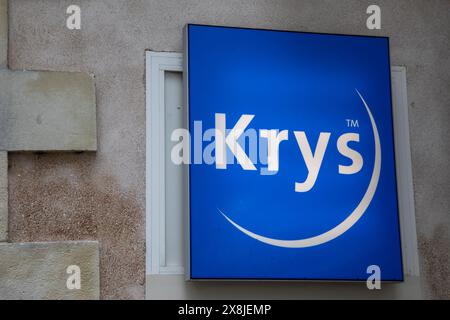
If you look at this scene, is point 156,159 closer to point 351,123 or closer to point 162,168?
point 162,168

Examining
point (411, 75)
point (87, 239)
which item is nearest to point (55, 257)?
point (87, 239)

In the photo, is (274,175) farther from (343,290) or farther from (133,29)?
(133,29)

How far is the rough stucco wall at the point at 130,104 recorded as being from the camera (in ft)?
19.4

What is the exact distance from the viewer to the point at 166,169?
6.12 metres

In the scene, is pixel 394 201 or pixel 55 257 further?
pixel 394 201

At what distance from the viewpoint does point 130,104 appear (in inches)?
242

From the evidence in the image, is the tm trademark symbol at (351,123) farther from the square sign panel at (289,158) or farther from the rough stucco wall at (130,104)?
the rough stucco wall at (130,104)

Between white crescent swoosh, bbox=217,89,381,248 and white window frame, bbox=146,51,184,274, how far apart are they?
45cm

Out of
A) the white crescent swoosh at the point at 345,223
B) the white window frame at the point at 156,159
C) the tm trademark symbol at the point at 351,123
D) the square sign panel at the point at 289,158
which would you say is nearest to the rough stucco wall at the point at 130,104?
the white window frame at the point at 156,159

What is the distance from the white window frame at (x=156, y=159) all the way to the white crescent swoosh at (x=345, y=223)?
448 mm

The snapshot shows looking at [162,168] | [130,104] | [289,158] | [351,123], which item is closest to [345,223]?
[289,158]

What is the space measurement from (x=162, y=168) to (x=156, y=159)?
73 millimetres

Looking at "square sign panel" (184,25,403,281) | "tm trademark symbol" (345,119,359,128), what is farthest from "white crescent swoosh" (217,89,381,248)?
"tm trademark symbol" (345,119,359,128)

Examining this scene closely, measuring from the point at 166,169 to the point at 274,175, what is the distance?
732 millimetres
